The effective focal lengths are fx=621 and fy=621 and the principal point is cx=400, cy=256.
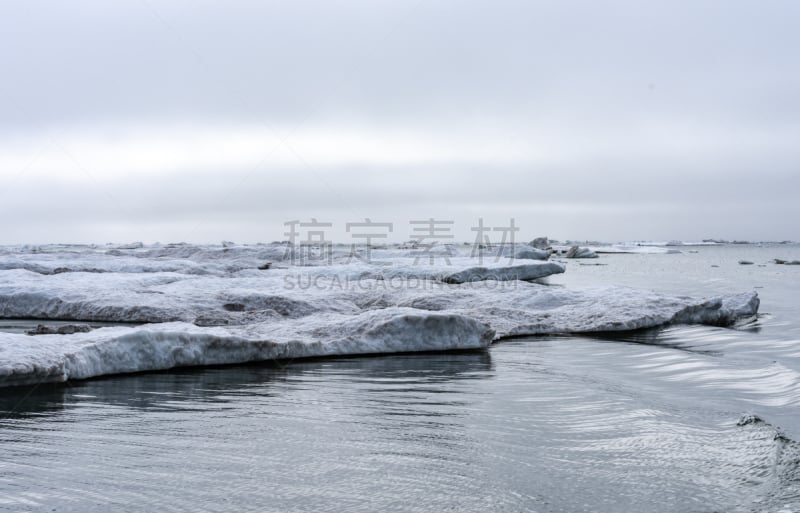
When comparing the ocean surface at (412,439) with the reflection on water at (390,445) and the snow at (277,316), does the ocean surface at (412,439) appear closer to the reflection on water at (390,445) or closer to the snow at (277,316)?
the reflection on water at (390,445)

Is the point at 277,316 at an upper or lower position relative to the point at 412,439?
upper

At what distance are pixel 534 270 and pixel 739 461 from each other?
17.7 meters

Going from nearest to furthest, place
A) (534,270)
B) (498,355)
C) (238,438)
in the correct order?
(238,438) → (498,355) → (534,270)

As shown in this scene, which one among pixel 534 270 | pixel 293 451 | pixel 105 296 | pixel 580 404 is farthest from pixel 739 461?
pixel 534 270

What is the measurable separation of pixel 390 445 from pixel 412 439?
177 mm

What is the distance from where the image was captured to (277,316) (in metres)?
9.24

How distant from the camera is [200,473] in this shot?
128 inches

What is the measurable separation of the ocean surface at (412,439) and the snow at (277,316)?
284 millimetres

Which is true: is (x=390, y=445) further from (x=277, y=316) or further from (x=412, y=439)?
(x=277, y=316)

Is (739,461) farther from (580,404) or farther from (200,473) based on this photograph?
(200,473)

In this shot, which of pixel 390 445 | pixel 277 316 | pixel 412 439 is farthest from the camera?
pixel 277 316

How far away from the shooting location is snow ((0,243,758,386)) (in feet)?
19.8

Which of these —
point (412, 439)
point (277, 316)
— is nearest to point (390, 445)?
point (412, 439)

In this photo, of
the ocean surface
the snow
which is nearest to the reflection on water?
the ocean surface
